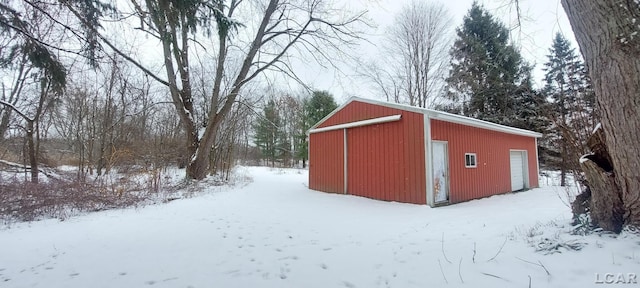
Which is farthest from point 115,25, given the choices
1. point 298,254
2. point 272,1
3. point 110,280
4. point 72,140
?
point 72,140

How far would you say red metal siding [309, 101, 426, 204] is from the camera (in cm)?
675

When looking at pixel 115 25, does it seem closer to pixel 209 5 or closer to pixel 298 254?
pixel 209 5

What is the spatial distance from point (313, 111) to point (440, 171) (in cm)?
1819

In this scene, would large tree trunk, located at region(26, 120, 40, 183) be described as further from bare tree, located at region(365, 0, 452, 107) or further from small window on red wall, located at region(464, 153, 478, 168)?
bare tree, located at region(365, 0, 452, 107)

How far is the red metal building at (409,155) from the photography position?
6.77 metres

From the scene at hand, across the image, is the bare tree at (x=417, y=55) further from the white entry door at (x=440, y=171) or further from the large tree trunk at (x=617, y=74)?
the large tree trunk at (x=617, y=74)

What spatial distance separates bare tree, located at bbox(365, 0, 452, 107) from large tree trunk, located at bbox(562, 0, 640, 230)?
14296 millimetres

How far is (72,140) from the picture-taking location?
1357 centimetres

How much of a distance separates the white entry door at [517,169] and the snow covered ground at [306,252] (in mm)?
5784

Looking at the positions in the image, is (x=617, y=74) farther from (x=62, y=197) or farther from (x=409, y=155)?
(x=62, y=197)

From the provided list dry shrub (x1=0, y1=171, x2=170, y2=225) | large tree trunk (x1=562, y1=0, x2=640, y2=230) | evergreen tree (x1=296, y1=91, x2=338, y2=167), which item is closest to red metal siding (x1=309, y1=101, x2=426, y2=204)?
large tree trunk (x1=562, y1=0, x2=640, y2=230)

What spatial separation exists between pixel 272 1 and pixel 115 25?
733cm

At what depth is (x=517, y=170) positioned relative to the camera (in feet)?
34.6

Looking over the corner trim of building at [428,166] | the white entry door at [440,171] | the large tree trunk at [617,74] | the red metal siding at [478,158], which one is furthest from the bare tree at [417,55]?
the large tree trunk at [617,74]
